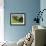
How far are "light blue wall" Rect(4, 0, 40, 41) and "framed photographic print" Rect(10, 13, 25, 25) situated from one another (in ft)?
0.40

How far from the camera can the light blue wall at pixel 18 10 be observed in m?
5.78

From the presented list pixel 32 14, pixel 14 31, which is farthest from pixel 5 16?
pixel 32 14

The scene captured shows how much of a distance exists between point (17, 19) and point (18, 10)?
37 centimetres

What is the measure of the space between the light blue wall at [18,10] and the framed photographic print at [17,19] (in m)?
0.12

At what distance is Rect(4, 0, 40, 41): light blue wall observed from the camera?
5781mm

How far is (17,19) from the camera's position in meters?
5.84

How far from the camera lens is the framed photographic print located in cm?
580

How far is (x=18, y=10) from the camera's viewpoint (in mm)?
5801

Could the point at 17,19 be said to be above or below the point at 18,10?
below

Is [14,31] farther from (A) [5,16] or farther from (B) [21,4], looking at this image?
(B) [21,4]

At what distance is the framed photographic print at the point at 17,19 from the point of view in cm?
580

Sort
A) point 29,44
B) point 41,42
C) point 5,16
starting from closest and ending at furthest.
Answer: point 41,42
point 29,44
point 5,16

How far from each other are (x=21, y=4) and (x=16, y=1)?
0.24 meters

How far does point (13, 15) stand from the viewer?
19.0 ft
